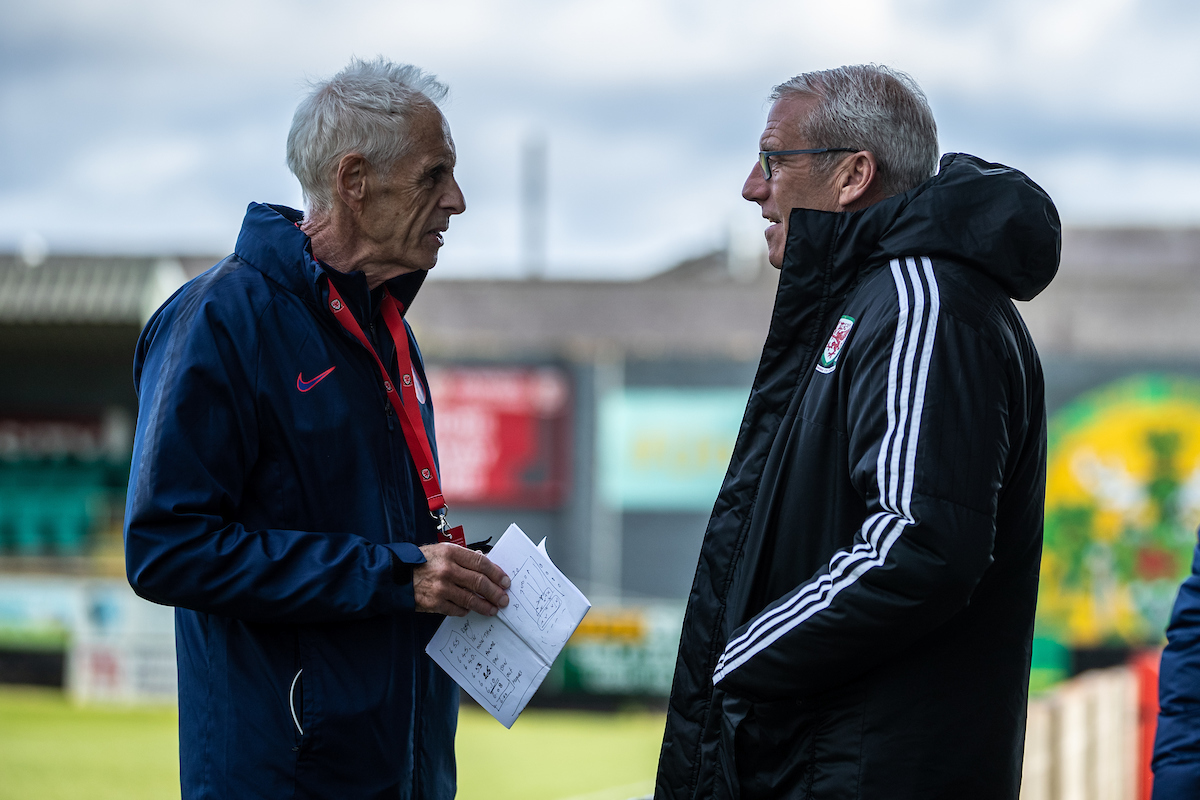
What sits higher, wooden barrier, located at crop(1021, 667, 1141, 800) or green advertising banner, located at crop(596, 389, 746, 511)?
green advertising banner, located at crop(596, 389, 746, 511)

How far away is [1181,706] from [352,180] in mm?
1742

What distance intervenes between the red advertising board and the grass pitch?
2.55m

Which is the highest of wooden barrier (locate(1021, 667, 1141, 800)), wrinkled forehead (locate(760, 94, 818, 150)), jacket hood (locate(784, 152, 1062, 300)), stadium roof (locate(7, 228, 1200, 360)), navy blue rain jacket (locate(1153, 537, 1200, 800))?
stadium roof (locate(7, 228, 1200, 360))

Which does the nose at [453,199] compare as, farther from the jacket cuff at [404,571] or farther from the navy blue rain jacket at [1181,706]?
the navy blue rain jacket at [1181,706]

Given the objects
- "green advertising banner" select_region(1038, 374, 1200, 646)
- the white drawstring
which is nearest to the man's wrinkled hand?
the white drawstring

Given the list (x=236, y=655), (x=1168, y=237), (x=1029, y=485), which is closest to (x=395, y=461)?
(x=236, y=655)

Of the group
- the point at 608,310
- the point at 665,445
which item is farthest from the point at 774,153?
the point at 608,310

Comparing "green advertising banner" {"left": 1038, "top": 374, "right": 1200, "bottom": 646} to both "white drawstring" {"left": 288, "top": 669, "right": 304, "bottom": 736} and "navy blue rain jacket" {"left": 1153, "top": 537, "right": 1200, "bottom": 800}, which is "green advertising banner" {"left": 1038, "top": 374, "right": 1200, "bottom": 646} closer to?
"navy blue rain jacket" {"left": 1153, "top": 537, "right": 1200, "bottom": 800}

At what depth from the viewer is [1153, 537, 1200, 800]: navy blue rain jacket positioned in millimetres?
1832

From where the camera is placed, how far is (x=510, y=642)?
1931 millimetres

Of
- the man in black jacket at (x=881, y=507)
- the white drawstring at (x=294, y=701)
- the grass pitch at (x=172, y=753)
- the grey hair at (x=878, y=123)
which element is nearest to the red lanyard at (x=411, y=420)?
the white drawstring at (x=294, y=701)

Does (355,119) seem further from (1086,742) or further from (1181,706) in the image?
(1086,742)

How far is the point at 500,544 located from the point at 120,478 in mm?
13183

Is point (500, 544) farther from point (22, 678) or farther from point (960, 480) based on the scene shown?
point (22, 678)
